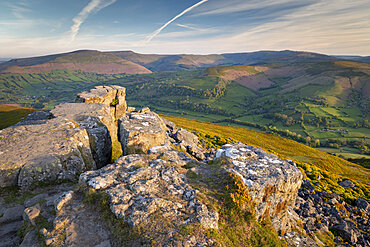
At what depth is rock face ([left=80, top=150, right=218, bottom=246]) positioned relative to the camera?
341 inches

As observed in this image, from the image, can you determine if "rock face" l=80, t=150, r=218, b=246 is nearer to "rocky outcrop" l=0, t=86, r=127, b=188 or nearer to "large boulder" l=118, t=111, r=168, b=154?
"large boulder" l=118, t=111, r=168, b=154

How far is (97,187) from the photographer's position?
10234 mm

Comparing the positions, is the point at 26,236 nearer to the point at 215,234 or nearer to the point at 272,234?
the point at 215,234

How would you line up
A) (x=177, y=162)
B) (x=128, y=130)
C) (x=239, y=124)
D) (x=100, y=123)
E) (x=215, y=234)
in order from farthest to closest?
(x=239, y=124) < (x=100, y=123) < (x=128, y=130) < (x=177, y=162) < (x=215, y=234)

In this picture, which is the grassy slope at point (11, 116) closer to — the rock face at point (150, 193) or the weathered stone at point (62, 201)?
the weathered stone at point (62, 201)

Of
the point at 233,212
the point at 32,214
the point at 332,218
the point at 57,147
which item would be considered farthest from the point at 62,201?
the point at 332,218

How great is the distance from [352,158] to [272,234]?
13428 centimetres

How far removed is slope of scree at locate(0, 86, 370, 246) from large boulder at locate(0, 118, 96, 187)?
0.22 feet

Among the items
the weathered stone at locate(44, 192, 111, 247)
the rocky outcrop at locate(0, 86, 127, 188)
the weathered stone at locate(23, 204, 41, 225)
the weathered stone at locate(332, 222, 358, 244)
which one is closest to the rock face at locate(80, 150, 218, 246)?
the weathered stone at locate(44, 192, 111, 247)

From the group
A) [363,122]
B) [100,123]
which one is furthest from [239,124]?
[100,123]

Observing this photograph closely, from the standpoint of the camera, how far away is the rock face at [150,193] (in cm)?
866

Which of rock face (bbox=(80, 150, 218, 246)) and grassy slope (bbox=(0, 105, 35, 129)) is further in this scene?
grassy slope (bbox=(0, 105, 35, 129))

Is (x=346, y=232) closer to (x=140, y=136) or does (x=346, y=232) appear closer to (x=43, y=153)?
(x=140, y=136)

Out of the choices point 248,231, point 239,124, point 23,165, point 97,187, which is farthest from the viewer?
point 239,124
